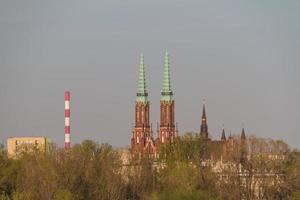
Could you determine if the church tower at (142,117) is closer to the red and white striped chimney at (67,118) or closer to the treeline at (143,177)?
the red and white striped chimney at (67,118)

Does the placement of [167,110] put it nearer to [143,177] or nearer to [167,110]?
[167,110]

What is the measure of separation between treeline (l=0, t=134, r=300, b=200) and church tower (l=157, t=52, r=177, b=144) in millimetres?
74129

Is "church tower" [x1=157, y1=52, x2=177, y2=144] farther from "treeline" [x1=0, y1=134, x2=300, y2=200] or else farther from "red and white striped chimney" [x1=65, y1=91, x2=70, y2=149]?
"treeline" [x1=0, y1=134, x2=300, y2=200]

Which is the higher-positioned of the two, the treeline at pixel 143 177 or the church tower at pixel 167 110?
the church tower at pixel 167 110

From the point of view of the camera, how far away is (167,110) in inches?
7249

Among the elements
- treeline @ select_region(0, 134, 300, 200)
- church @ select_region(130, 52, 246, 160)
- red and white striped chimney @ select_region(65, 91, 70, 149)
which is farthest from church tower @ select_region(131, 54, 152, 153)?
treeline @ select_region(0, 134, 300, 200)

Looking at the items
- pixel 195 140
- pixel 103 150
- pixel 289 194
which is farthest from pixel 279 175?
pixel 195 140

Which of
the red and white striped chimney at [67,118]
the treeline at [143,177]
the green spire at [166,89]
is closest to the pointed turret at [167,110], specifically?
the green spire at [166,89]

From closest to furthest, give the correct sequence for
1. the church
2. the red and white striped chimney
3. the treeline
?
1. the treeline
2. the red and white striped chimney
3. the church

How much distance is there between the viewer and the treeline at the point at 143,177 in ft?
286

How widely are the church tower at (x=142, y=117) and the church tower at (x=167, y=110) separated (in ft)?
6.09

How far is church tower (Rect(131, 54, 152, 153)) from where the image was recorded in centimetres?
17925

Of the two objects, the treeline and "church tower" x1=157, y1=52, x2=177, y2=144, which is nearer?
the treeline

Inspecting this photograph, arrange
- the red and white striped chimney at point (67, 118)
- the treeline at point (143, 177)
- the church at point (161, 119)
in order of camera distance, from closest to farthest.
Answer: the treeline at point (143, 177) → the red and white striped chimney at point (67, 118) → the church at point (161, 119)
